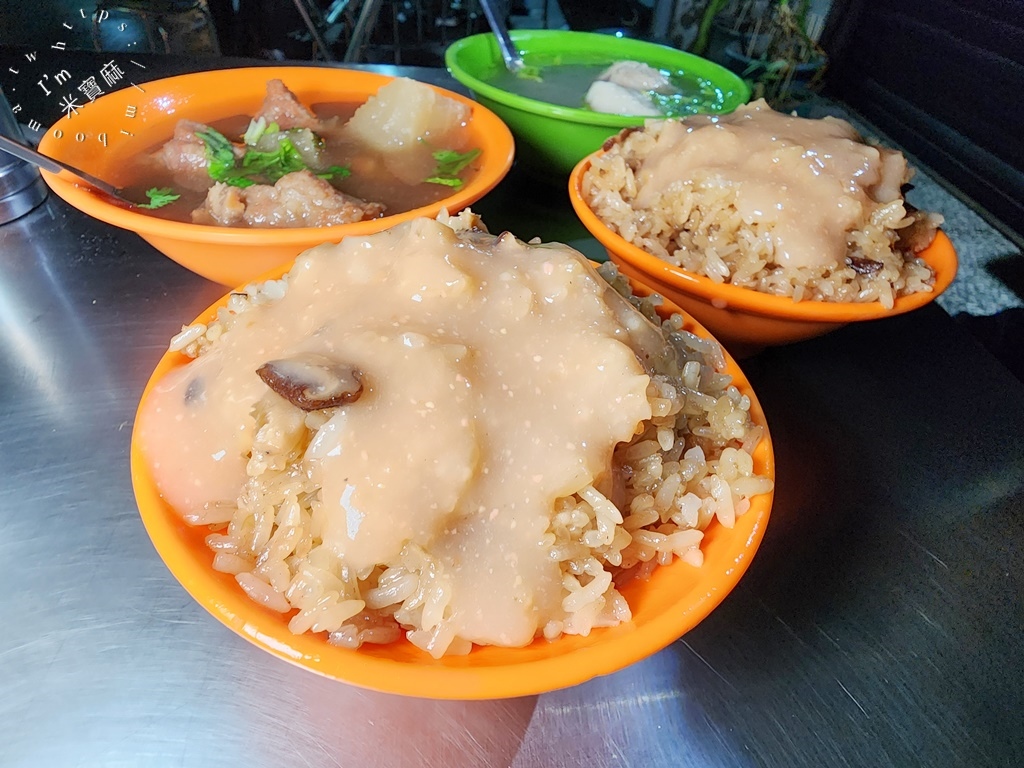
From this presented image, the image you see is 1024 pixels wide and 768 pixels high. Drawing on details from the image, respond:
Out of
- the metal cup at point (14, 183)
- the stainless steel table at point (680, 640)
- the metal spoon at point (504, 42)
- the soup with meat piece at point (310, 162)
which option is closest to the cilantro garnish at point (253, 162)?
the soup with meat piece at point (310, 162)

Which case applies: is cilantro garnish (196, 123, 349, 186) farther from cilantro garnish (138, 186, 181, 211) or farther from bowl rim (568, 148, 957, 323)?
bowl rim (568, 148, 957, 323)

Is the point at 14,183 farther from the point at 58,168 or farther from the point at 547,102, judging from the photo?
the point at 547,102

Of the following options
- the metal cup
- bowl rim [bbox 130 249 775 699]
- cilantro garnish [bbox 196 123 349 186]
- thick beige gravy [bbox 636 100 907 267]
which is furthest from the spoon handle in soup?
thick beige gravy [bbox 636 100 907 267]

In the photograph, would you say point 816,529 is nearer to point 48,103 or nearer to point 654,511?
point 654,511

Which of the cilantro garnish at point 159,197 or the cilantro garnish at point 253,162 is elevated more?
the cilantro garnish at point 253,162

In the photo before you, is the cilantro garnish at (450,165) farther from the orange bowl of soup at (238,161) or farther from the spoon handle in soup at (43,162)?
the spoon handle in soup at (43,162)

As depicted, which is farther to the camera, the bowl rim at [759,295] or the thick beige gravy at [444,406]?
the bowl rim at [759,295]
